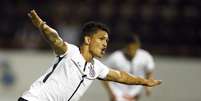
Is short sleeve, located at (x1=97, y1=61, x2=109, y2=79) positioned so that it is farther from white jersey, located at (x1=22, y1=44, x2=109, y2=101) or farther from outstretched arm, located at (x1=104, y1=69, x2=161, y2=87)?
white jersey, located at (x1=22, y1=44, x2=109, y2=101)

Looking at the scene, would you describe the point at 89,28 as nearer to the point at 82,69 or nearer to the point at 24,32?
the point at 82,69

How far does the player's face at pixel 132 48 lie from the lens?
12727 millimetres

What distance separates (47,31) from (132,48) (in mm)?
5222

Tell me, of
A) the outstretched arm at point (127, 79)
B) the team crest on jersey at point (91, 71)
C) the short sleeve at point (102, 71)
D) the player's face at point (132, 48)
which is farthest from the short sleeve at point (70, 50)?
the player's face at point (132, 48)

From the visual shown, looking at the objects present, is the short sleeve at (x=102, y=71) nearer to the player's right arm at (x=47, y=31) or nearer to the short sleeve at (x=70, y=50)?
the short sleeve at (x=70, y=50)

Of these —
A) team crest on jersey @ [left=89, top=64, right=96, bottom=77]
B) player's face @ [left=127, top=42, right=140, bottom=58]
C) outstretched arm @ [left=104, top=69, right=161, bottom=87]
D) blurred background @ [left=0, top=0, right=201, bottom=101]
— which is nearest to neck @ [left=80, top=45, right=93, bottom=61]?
team crest on jersey @ [left=89, top=64, right=96, bottom=77]

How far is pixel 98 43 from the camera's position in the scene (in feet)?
26.8

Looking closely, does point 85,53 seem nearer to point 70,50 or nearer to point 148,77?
point 70,50

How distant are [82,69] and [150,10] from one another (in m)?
11.5

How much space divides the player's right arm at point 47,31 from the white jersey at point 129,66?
5.25 metres

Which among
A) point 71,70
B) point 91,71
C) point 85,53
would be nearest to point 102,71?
point 91,71

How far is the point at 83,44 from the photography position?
27.0 feet

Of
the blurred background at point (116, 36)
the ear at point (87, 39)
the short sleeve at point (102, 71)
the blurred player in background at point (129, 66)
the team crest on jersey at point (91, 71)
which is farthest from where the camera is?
the blurred background at point (116, 36)

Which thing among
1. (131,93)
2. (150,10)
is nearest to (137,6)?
(150,10)
